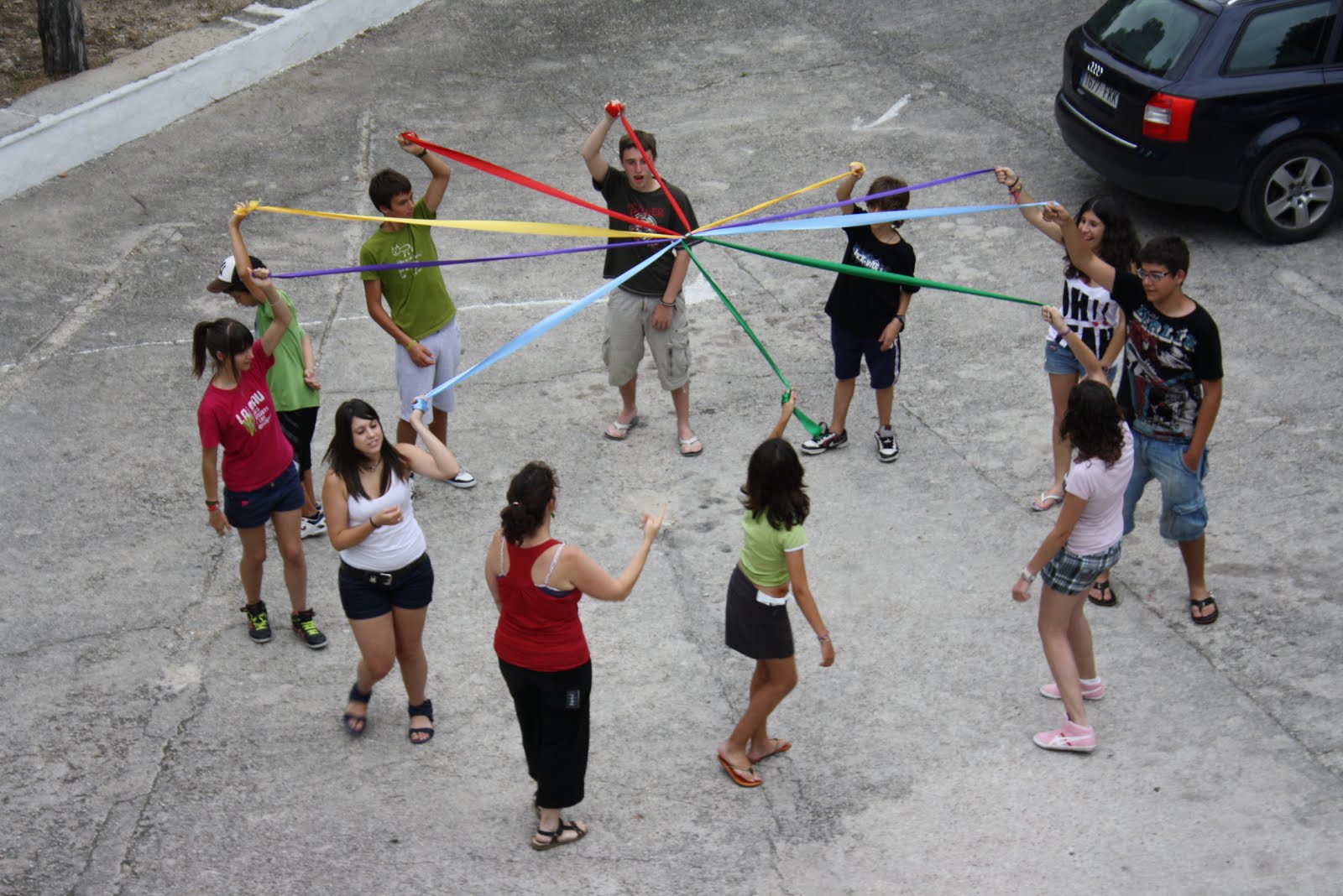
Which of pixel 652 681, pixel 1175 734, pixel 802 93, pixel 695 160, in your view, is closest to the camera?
pixel 1175 734

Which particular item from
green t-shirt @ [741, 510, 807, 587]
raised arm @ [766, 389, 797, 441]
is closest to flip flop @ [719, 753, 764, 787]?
green t-shirt @ [741, 510, 807, 587]

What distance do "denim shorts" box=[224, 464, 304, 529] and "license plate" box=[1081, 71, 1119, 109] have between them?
593cm

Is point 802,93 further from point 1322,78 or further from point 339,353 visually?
point 339,353

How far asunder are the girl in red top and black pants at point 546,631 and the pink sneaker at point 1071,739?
176cm

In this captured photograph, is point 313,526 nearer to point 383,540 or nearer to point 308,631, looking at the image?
point 308,631

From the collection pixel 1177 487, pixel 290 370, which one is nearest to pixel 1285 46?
pixel 1177 487

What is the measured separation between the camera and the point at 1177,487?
17.9 ft

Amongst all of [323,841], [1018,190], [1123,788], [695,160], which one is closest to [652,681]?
[323,841]

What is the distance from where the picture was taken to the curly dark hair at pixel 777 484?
14.6ft

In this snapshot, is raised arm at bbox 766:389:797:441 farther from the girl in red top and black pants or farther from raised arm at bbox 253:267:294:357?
raised arm at bbox 253:267:294:357

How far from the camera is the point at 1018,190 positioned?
6.01 metres

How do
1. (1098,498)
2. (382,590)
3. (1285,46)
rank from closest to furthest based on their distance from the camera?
(1098,498), (382,590), (1285,46)

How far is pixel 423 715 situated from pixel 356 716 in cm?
26

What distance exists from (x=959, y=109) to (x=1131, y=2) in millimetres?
1933
